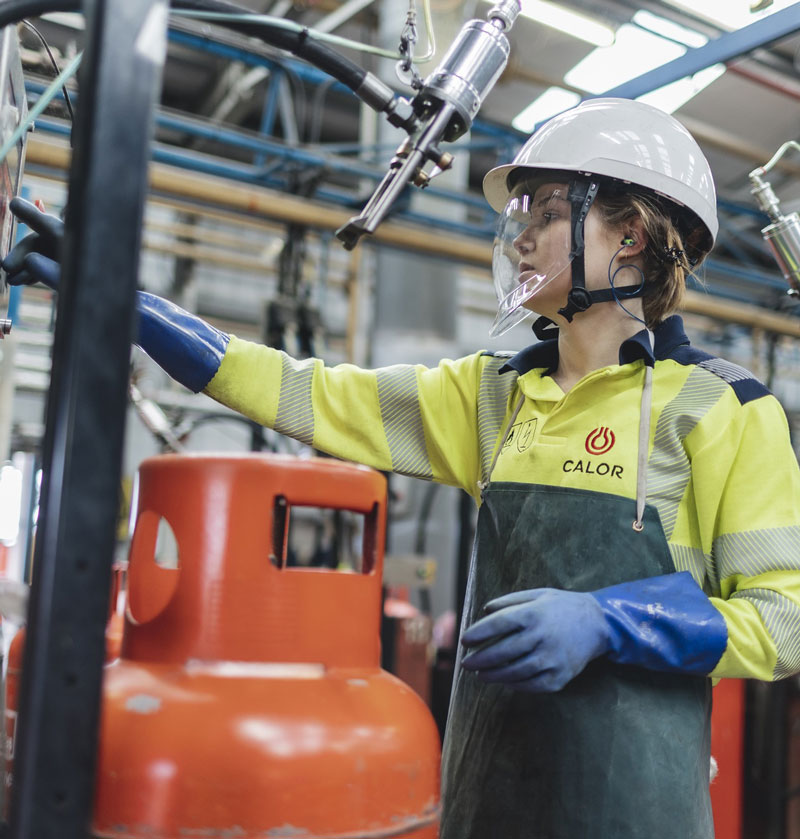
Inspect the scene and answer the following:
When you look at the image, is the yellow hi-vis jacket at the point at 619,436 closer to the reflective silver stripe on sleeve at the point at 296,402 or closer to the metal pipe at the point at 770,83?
the reflective silver stripe on sleeve at the point at 296,402

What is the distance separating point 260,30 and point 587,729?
2.96ft

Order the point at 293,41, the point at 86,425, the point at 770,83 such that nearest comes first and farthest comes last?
the point at 86,425 → the point at 293,41 → the point at 770,83

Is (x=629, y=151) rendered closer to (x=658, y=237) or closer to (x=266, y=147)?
(x=658, y=237)

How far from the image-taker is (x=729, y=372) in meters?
1.23

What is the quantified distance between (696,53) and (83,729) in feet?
5.37

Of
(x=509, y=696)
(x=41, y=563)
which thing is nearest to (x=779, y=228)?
(x=509, y=696)

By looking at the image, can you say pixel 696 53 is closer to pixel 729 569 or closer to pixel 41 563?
pixel 729 569

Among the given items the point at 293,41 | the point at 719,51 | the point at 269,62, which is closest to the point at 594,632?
the point at 293,41

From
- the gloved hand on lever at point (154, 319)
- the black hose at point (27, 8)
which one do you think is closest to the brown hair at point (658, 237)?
the gloved hand on lever at point (154, 319)

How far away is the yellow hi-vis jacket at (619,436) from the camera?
1107mm

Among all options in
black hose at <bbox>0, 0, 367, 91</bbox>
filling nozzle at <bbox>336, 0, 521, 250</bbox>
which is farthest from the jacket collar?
black hose at <bbox>0, 0, 367, 91</bbox>

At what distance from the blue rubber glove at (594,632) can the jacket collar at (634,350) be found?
320mm

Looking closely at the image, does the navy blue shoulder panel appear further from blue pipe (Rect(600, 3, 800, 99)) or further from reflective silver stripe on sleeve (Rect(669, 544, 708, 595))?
blue pipe (Rect(600, 3, 800, 99))

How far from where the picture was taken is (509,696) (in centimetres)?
122
